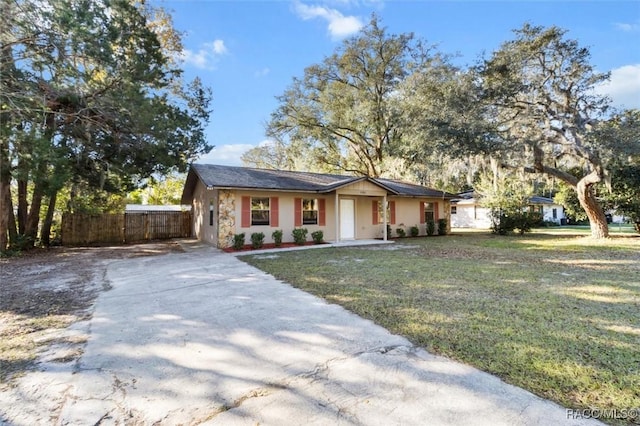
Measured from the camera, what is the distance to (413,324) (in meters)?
3.79

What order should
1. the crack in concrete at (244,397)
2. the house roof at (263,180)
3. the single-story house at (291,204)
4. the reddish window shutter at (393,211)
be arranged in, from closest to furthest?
the crack in concrete at (244,397) < the house roof at (263,180) < the single-story house at (291,204) < the reddish window shutter at (393,211)

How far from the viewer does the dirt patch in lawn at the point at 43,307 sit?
10.2ft

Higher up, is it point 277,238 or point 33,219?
point 33,219

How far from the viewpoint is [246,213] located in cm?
1202

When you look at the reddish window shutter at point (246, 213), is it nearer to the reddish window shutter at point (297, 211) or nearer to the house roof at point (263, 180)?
the house roof at point (263, 180)

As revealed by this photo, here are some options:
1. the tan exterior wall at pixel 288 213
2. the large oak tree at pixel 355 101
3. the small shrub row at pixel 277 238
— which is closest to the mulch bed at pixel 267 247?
the small shrub row at pixel 277 238

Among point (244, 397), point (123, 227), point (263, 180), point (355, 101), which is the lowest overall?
point (244, 397)

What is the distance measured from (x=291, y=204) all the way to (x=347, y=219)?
2857mm

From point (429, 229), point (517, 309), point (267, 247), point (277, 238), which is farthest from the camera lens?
point (429, 229)

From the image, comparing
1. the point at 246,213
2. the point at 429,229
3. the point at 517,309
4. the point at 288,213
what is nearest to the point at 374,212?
the point at 429,229

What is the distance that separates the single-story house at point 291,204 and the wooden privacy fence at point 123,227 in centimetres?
104

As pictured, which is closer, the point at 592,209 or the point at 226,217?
the point at 226,217

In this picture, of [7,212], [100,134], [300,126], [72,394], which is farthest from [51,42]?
[300,126]

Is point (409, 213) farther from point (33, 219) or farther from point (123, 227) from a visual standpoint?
point (33, 219)
